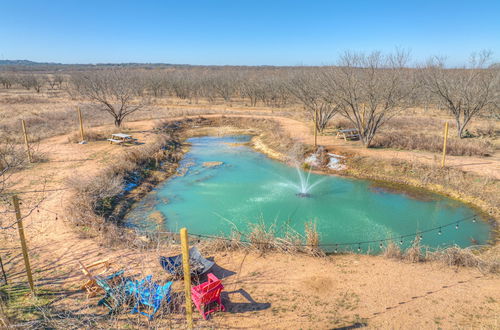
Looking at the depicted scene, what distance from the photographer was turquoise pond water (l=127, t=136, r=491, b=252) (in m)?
11.6

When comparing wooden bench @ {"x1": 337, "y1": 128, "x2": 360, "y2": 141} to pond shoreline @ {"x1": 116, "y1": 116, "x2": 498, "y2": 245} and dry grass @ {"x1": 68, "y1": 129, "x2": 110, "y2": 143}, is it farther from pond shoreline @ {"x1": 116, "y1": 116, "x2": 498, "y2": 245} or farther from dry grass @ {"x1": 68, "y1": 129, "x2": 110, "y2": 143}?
dry grass @ {"x1": 68, "y1": 129, "x2": 110, "y2": 143}

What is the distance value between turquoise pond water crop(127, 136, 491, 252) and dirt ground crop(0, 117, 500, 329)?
2.19m

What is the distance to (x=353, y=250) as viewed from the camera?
1013 cm

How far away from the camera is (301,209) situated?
44.9 feet

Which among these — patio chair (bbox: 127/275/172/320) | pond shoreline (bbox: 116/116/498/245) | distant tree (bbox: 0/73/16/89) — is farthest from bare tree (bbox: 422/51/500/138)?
distant tree (bbox: 0/73/16/89)

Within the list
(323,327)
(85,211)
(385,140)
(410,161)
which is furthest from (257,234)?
(385,140)

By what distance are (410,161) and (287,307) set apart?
41.7ft

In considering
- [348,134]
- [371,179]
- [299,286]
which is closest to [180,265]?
[299,286]

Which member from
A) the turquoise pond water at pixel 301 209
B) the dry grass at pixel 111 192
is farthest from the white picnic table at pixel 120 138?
the turquoise pond water at pixel 301 209

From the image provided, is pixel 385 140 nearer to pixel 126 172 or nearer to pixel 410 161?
pixel 410 161

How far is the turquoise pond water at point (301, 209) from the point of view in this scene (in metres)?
11.6

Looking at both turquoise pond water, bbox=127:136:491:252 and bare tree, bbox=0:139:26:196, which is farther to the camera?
turquoise pond water, bbox=127:136:491:252

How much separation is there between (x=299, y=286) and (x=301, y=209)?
6.38 meters

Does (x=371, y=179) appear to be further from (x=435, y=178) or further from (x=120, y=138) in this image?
(x=120, y=138)
